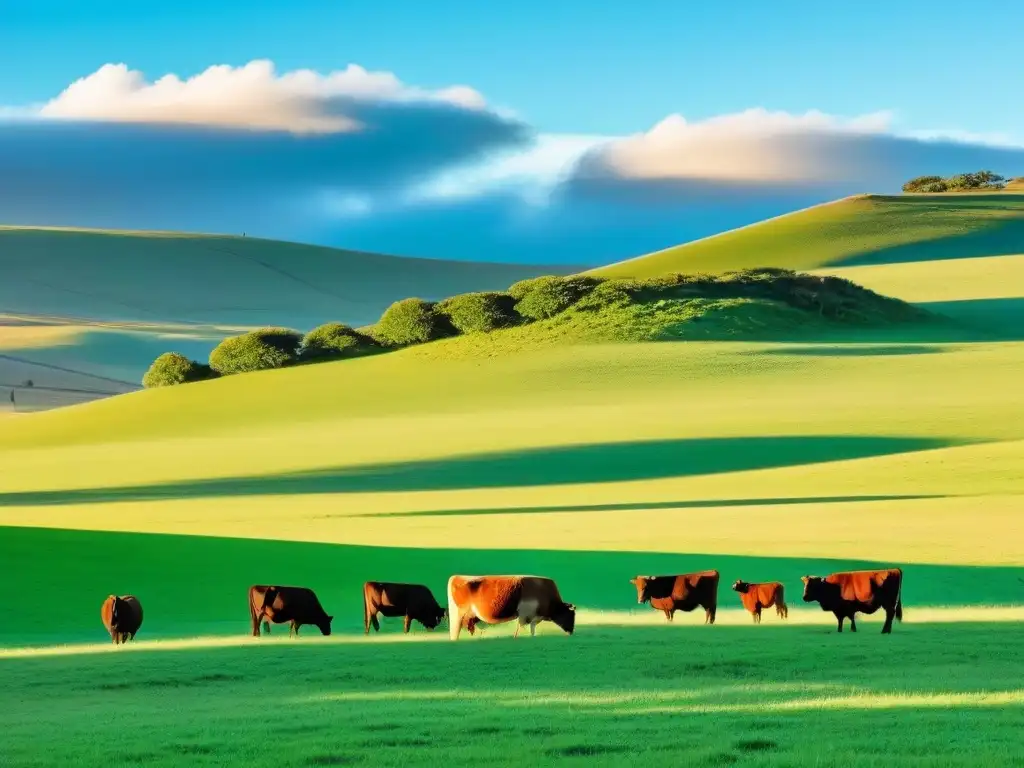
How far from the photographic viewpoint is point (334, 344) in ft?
254

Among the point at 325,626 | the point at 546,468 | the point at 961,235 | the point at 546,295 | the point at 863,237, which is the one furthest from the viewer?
the point at 863,237

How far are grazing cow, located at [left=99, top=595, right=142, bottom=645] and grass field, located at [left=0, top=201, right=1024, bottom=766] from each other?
1.80ft

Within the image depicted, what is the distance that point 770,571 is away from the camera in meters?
27.2

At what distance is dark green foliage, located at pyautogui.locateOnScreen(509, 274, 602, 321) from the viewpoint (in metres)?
76.9

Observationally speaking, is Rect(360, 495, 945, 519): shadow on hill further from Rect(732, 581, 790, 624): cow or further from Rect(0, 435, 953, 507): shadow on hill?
Rect(732, 581, 790, 624): cow

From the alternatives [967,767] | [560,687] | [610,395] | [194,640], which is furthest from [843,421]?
[967,767]

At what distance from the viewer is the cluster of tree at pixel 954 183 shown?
141 meters

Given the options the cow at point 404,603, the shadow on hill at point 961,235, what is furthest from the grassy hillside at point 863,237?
the cow at point 404,603

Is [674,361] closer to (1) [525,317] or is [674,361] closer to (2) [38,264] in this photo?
(1) [525,317]

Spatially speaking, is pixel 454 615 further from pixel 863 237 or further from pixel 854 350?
pixel 863 237

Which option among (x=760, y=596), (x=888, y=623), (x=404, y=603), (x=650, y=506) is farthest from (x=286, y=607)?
(x=650, y=506)

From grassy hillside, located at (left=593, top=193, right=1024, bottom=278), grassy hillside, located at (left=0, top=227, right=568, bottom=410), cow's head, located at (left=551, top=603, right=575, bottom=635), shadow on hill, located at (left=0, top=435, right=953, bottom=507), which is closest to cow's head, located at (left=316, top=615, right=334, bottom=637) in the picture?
cow's head, located at (left=551, top=603, right=575, bottom=635)

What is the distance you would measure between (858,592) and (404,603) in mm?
6067

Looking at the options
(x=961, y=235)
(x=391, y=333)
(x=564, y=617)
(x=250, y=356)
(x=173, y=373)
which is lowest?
(x=564, y=617)
